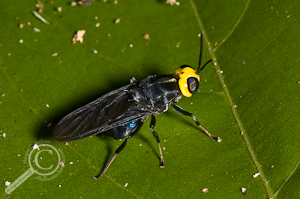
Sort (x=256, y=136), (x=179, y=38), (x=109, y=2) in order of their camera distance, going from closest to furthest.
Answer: (x=256, y=136) < (x=179, y=38) < (x=109, y=2)

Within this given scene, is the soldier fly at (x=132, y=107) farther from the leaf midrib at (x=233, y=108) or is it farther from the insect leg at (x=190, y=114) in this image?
the leaf midrib at (x=233, y=108)

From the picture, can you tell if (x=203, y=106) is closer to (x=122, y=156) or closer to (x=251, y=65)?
(x=251, y=65)

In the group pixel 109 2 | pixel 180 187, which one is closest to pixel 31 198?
pixel 180 187

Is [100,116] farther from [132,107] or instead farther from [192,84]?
[192,84]

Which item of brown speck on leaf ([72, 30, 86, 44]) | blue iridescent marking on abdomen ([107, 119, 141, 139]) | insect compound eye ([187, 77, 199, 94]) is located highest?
brown speck on leaf ([72, 30, 86, 44])

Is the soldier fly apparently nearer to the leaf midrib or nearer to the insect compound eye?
the insect compound eye

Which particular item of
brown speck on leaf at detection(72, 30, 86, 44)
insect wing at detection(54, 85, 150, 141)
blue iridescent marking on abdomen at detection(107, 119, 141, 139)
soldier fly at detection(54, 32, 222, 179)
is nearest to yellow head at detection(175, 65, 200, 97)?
soldier fly at detection(54, 32, 222, 179)

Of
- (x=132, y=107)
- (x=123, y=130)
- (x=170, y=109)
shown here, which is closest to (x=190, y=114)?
(x=170, y=109)
